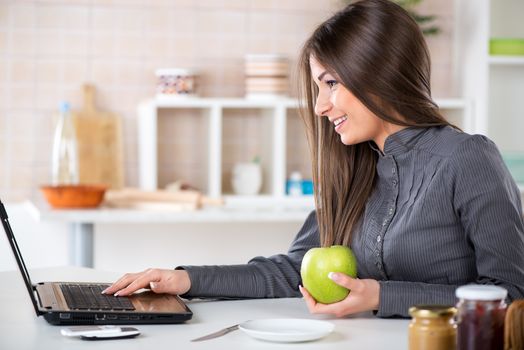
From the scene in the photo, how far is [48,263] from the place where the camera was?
4.12 metres

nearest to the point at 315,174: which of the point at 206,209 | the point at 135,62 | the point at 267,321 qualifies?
the point at 267,321

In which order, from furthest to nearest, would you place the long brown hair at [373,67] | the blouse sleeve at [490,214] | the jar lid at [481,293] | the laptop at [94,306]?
the long brown hair at [373,67] < the blouse sleeve at [490,214] < the laptop at [94,306] < the jar lid at [481,293]

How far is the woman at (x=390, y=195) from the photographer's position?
166cm

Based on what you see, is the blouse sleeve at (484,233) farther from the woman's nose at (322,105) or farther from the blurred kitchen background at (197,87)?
the blurred kitchen background at (197,87)

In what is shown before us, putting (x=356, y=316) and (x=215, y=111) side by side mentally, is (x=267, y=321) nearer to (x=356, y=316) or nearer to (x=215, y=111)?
(x=356, y=316)

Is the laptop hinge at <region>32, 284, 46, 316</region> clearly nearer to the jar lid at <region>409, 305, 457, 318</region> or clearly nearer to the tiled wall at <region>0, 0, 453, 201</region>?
the jar lid at <region>409, 305, 457, 318</region>

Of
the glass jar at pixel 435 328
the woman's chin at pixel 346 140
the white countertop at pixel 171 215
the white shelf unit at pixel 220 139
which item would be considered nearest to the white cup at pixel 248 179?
the white shelf unit at pixel 220 139

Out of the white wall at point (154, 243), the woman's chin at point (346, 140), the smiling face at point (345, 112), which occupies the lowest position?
the white wall at point (154, 243)

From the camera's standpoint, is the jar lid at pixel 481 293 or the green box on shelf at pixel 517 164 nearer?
the jar lid at pixel 481 293

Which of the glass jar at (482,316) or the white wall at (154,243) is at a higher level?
the glass jar at (482,316)

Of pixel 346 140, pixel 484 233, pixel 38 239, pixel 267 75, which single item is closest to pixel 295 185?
pixel 267 75

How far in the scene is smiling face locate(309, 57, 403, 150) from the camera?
1.86 metres

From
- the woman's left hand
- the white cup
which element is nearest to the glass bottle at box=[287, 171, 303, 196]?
the white cup

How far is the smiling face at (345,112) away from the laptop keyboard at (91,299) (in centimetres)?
55
